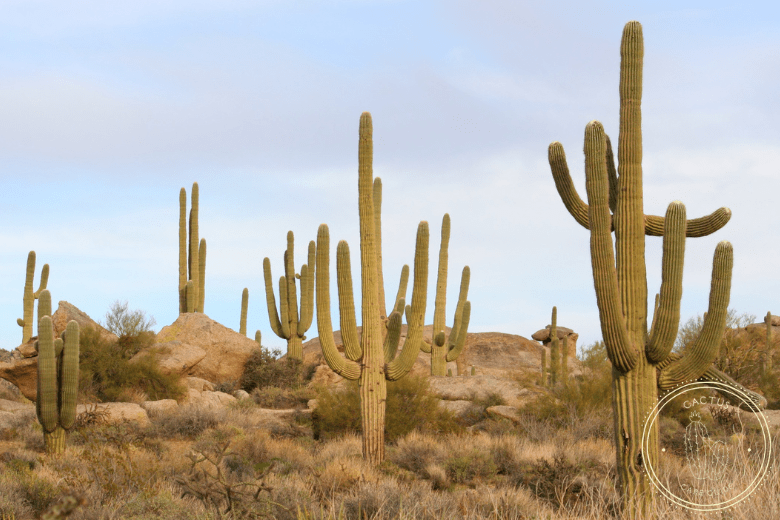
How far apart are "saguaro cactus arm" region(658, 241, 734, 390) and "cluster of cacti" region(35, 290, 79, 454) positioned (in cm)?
1025

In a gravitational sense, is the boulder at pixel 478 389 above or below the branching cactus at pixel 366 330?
below

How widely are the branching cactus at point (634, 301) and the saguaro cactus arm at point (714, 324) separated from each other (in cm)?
1

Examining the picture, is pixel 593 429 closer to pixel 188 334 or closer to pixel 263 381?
pixel 263 381

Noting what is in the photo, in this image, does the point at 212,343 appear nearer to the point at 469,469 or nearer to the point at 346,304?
the point at 346,304

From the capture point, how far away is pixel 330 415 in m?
15.2

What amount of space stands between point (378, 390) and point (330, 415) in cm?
383

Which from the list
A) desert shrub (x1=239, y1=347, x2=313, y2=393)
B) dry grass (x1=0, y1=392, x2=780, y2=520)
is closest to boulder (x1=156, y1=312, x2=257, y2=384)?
desert shrub (x1=239, y1=347, x2=313, y2=393)

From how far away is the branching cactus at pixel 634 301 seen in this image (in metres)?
7.80

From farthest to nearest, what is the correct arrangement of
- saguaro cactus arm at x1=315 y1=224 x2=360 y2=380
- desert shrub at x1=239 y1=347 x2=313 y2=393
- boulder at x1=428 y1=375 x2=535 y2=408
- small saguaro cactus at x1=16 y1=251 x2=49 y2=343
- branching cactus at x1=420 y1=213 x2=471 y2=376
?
small saguaro cactus at x1=16 y1=251 x2=49 y2=343
desert shrub at x1=239 y1=347 x2=313 y2=393
branching cactus at x1=420 y1=213 x2=471 y2=376
boulder at x1=428 y1=375 x2=535 y2=408
saguaro cactus arm at x1=315 y1=224 x2=360 y2=380

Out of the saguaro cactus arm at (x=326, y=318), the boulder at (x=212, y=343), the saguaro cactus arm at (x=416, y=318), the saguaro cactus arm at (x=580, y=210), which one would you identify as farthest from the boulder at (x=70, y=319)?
the saguaro cactus arm at (x=580, y=210)

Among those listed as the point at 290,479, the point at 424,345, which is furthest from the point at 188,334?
the point at 290,479

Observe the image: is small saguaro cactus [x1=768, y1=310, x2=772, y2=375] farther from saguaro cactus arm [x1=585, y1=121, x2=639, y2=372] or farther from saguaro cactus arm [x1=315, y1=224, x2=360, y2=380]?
saguaro cactus arm [x1=585, y1=121, x2=639, y2=372]

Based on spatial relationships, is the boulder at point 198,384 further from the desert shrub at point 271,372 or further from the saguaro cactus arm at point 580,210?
the saguaro cactus arm at point 580,210

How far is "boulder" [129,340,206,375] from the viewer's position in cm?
2155
